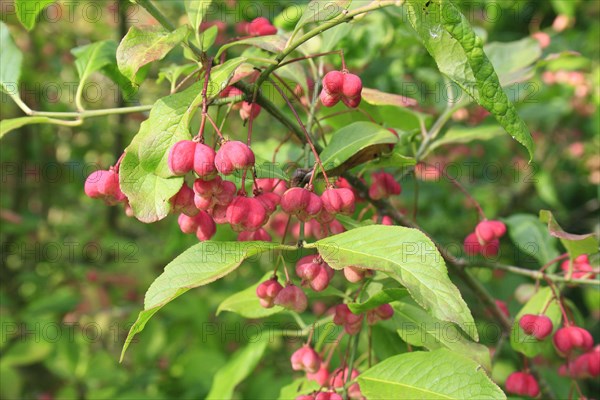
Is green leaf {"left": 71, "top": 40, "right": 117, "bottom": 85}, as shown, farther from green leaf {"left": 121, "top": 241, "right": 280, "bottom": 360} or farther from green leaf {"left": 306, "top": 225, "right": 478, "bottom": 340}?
green leaf {"left": 306, "top": 225, "right": 478, "bottom": 340}

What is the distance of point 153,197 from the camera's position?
121 cm

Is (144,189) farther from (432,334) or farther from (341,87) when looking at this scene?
(432,334)

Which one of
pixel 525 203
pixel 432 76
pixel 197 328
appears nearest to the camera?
pixel 432 76

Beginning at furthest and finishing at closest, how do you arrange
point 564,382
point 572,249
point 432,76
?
→ point 432,76 → point 564,382 → point 572,249

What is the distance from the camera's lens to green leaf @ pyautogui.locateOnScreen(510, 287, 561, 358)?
158cm

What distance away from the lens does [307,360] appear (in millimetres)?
1467

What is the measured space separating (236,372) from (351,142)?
2.83 ft

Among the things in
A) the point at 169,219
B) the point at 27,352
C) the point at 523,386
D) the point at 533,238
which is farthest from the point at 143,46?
the point at 169,219

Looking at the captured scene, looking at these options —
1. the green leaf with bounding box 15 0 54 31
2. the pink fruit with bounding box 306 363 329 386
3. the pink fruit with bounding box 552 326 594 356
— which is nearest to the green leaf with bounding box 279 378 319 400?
the pink fruit with bounding box 306 363 329 386

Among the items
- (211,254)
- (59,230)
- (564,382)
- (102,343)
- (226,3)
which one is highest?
(226,3)

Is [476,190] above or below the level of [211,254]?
below

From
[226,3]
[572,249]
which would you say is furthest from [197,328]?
[572,249]

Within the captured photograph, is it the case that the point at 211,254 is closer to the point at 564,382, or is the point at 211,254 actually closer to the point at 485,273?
the point at 564,382

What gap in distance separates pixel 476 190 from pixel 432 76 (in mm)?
1260
